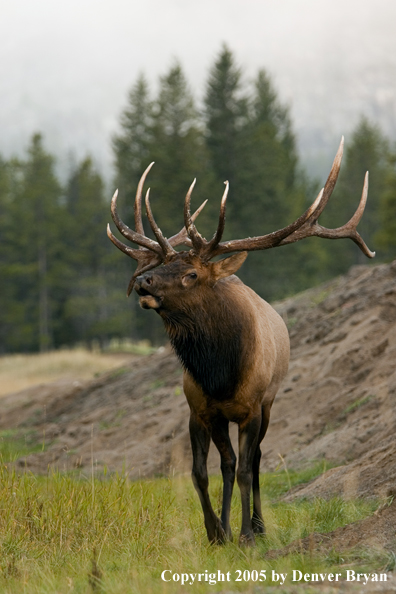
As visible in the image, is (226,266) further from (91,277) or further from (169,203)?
(91,277)

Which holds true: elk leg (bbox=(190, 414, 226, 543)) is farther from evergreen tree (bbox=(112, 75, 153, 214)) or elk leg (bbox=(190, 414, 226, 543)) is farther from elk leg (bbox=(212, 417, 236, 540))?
evergreen tree (bbox=(112, 75, 153, 214))

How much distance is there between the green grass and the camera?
4340 millimetres

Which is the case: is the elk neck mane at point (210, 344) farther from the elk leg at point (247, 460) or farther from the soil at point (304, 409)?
the soil at point (304, 409)

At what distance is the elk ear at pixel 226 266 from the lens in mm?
6000

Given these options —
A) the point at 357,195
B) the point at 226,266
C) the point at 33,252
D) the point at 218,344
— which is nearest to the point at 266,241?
the point at 226,266

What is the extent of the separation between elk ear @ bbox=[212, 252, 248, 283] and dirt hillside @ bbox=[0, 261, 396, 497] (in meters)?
1.80

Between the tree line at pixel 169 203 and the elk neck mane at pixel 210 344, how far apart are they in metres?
25.4

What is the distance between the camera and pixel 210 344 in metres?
5.91

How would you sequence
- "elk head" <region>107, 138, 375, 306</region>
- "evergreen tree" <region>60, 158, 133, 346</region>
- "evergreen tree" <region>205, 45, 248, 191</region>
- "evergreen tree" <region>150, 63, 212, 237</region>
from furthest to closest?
"evergreen tree" <region>60, 158, 133, 346</region>, "evergreen tree" <region>205, 45, 248, 191</region>, "evergreen tree" <region>150, 63, 212, 237</region>, "elk head" <region>107, 138, 375, 306</region>

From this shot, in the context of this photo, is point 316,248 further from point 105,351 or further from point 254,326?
point 254,326

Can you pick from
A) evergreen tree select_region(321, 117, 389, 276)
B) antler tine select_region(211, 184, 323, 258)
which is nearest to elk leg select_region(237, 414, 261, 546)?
antler tine select_region(211, 184, 323, 258)

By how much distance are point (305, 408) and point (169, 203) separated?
77.8ft

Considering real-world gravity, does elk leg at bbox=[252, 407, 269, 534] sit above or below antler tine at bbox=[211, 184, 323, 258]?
below

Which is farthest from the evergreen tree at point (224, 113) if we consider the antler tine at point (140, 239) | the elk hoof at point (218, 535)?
the elk hoof at point (218, 535)
